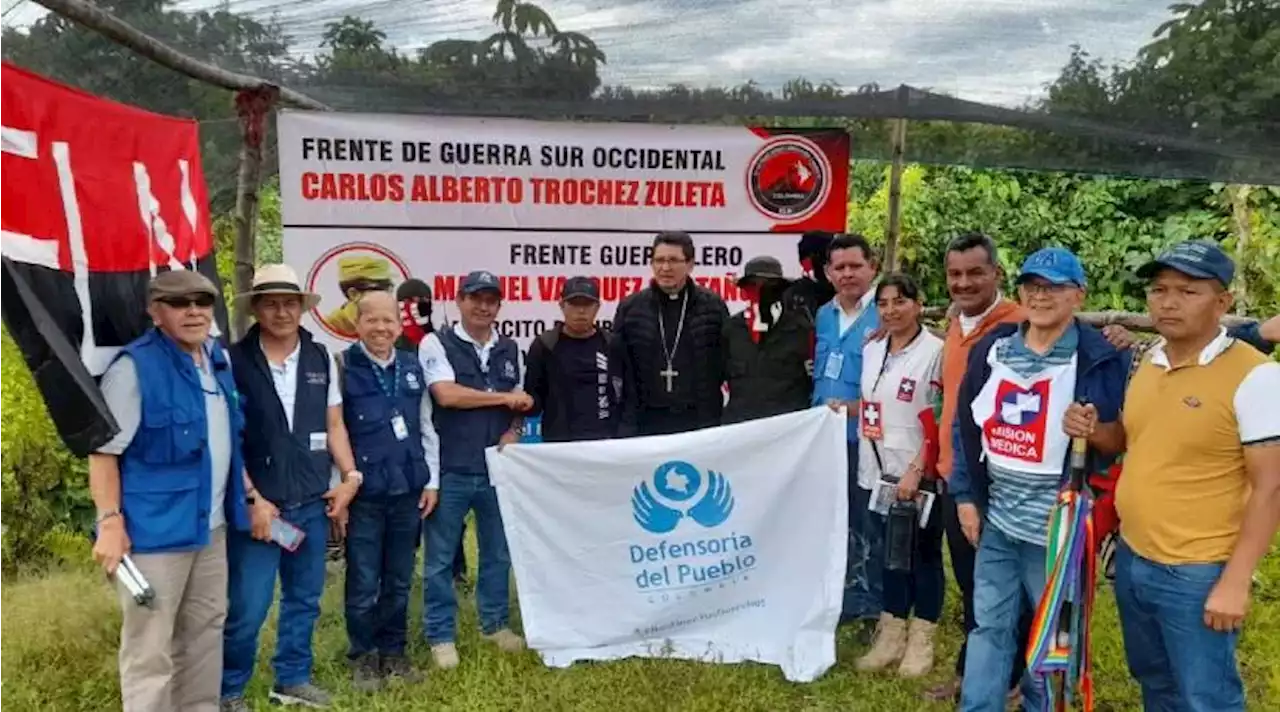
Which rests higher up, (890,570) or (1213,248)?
(1213,248)

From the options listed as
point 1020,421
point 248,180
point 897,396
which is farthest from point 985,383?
point 248,180

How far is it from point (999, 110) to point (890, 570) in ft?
6.33

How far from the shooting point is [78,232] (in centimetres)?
294

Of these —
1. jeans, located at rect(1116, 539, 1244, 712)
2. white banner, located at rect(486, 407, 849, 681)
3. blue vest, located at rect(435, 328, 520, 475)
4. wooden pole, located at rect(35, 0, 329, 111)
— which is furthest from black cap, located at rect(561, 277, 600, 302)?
jeans, located at rect(1116, 539, 1244, 712)

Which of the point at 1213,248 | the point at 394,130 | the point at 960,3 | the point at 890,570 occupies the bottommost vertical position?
the point at 890,570

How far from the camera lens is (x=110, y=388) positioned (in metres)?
2.88

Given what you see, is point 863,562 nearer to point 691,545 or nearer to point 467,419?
point 691,545

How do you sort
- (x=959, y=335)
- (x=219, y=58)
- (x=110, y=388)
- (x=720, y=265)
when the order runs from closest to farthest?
(x=110, y=388)
(x=959, y=335)
(x=219, y=58)
(x=720, y=265)

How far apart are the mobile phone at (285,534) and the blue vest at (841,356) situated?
2.08 meters

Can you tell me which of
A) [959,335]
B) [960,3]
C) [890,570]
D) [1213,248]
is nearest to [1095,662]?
[890,570]

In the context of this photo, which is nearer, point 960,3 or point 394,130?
point 960,3

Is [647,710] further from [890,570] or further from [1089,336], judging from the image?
[1089,336]

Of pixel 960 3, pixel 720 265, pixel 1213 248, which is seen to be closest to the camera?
pixel 1213 248

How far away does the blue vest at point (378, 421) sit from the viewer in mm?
3682
